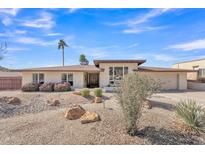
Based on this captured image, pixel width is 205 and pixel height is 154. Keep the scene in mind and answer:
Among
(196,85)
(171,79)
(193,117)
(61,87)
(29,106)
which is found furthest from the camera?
(196,85)

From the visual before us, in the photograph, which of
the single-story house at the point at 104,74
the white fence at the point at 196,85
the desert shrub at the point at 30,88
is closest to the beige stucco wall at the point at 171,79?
the single-story house at the point at 104,74

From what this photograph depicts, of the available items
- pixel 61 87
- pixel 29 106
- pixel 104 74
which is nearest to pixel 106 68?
pixel 104 74

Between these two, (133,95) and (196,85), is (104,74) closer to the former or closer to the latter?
(196,85)

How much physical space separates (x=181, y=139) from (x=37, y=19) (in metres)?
10.1

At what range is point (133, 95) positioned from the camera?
21.0 ft

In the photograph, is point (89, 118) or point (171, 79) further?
point (171, 79)

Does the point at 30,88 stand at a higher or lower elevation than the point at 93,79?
lower

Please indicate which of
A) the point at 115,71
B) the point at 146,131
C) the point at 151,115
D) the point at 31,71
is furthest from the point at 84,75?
the point at 146,131

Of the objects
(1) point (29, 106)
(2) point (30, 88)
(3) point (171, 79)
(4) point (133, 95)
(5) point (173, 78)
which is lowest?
(1) point (29, 106)

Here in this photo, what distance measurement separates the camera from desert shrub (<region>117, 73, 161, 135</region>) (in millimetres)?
6457

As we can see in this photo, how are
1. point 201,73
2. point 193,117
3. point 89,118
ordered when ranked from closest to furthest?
point 193,117
point 89,118
point 201,73

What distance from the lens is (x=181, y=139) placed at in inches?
269
